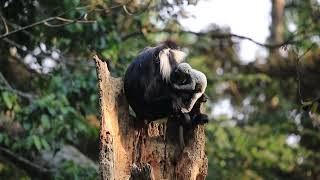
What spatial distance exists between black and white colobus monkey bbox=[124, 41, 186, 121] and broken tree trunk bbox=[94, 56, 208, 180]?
10.2 inches

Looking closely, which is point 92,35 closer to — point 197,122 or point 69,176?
point 69,176

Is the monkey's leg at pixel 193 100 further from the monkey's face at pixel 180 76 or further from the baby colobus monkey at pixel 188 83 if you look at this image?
the monkey's face at pixel 180 76

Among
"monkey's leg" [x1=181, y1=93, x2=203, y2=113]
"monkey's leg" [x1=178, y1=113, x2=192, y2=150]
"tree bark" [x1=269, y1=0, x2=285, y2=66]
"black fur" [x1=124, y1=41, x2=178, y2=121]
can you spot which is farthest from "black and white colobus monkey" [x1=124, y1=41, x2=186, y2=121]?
"tree bark" [x1=269, y1=0, x2=285, y2=66]

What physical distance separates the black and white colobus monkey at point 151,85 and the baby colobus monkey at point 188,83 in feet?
0.17

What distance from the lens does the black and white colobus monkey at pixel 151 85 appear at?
4.73 metres

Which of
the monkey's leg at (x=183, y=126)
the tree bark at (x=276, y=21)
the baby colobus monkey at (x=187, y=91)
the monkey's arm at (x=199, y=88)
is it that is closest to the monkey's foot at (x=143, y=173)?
the monkey's leg at (x=183, y=126)

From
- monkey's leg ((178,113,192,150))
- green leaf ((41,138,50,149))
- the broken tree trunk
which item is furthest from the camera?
green leaf ((41,138,50,149))

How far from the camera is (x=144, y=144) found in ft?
14.3

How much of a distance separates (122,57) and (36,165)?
1.43m

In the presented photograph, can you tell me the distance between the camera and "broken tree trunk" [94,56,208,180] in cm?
412

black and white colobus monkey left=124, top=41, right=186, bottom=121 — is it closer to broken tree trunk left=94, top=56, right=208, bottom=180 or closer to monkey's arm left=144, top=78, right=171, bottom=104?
monkey's arm left=144, top=78, right=171, bottom=104

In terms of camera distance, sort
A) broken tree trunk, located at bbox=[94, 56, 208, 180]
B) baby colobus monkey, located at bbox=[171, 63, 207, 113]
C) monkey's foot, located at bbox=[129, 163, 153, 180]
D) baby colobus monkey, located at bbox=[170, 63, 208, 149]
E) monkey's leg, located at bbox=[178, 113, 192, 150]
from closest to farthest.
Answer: monkey's foot, located at bbox=[129, 163, 153, 180], broken tree trunk, located at bbox=[94, 56, 208, 180], monkey's leg, located at bbox=[178, 113, 192, 150], baby colobus monkey, located at bbox=[170, 63, 208, 149], baby colobus monkey, located at bbox=[171, 63, 207, 113]

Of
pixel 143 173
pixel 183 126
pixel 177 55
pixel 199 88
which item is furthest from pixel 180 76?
pixel 143 173

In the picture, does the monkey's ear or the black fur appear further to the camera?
the monkey's ear
